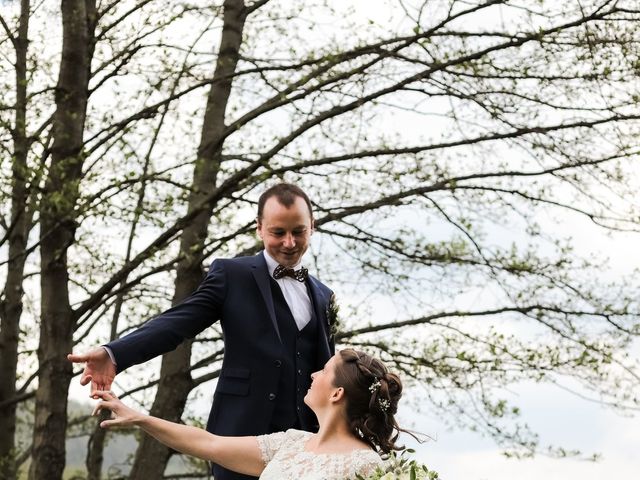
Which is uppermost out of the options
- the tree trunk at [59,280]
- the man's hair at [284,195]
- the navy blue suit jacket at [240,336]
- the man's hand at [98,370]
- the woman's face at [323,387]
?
the tree trunk at [59,280]

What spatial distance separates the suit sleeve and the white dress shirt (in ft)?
0.82

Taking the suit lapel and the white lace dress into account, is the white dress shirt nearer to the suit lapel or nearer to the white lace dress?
the suit lapel

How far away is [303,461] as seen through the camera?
414 centimetres

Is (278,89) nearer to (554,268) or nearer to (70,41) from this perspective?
(70,41)

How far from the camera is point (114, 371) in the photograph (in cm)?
452

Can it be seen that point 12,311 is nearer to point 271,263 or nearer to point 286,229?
point 271,263

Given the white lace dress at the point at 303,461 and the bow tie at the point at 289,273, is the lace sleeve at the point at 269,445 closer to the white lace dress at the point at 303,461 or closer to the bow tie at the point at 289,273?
the white lace dress at the point at 303,461

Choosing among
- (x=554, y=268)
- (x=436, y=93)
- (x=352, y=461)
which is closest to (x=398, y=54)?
(x=436, y=93)

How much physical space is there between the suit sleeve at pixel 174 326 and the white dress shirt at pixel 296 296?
249mm

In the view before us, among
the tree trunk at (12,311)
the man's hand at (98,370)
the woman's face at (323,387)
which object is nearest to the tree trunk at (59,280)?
the tree trunk at (12,311)

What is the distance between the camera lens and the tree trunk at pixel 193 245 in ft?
33.5

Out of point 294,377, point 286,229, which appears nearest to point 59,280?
point 294,377

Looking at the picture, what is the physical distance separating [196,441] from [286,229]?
1.05 metres

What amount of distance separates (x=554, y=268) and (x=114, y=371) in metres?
6.84
